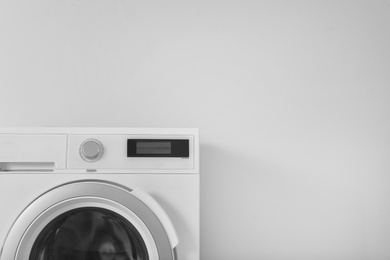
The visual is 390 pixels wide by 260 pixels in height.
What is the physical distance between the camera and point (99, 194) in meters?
1.05

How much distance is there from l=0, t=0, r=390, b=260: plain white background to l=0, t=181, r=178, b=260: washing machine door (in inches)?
18.2

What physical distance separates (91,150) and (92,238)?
0.92ft

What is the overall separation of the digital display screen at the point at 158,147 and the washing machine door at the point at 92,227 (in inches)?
5.3

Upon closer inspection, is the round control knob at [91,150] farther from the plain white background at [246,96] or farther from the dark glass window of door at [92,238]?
the plain white background at [246,96]

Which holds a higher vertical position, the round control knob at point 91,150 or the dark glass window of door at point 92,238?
the round control knob at point 91,150

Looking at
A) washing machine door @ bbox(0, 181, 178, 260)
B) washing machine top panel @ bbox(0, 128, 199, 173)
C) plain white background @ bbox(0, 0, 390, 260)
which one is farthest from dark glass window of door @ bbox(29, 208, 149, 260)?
plain white background @ bbox(0, 0, 390, 260)

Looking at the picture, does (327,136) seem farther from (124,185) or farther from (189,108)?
(124,185)

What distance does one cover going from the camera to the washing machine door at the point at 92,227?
104 centimetres

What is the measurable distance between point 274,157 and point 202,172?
33 centimetres

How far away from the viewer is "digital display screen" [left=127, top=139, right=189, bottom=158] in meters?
1.15

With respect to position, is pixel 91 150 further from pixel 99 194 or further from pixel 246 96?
pixel 246 96

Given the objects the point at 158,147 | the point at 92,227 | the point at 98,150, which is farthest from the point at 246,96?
the point at 92,227

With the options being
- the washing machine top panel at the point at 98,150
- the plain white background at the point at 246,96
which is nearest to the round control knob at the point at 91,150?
the washing machine top panel at the point at 98,150

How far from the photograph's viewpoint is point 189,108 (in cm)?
155
